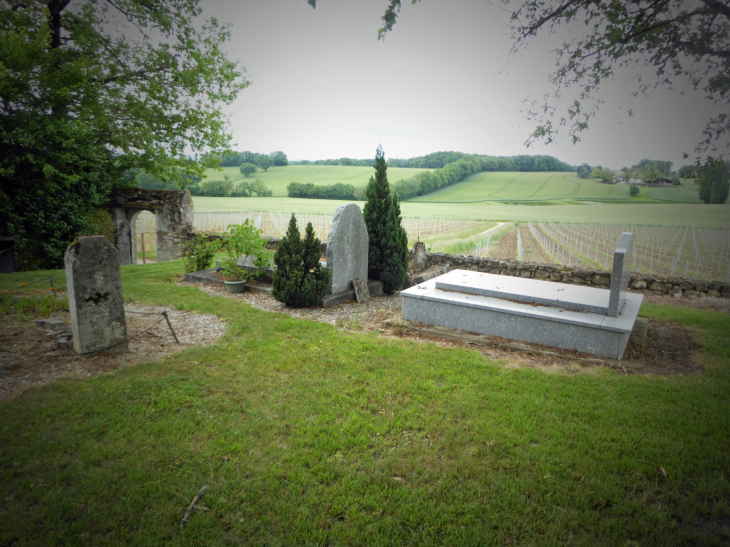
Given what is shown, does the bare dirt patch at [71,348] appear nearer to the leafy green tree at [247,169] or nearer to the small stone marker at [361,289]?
the small stone marker at [361,289]

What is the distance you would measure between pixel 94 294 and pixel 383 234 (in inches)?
263

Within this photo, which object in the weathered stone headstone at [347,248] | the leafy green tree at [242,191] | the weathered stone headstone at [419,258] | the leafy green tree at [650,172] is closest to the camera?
the leafy green tree at [650,172]

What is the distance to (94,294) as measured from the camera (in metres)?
5.11

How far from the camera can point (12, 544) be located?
2383 mm

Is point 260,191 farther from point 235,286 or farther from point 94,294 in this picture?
point 94,294

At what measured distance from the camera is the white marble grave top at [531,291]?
652cm

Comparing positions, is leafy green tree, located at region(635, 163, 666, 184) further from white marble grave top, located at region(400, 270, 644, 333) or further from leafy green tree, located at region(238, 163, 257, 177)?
leafy green tree, located at region(238, 163, 257, 177)

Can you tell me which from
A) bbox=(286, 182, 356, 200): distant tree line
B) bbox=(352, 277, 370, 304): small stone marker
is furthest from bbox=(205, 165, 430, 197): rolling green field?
bbox=(352, 277, 370, 304): small stone marker

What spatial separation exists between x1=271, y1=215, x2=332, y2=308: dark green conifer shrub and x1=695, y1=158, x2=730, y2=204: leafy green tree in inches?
255

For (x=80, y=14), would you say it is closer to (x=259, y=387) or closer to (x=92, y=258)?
(x=92, y=258)

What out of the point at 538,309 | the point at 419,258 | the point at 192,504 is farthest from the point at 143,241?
the point at 192,504

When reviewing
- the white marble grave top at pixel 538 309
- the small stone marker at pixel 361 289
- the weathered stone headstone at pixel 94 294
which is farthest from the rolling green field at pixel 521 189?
the weathered stone headstone at pixel 94 294

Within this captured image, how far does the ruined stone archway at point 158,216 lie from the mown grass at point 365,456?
592 inches

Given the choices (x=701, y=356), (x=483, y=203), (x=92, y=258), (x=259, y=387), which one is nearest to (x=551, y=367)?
Result: (x=701, y=356)
